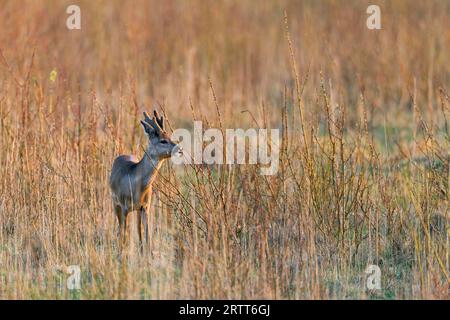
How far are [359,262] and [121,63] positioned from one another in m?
6.49

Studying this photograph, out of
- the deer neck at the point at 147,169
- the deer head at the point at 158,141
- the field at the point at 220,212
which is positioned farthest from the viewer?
the deer neck at the point at 147,169

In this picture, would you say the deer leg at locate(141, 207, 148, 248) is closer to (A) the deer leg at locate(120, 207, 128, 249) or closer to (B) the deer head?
(A) the deer leg at locate(120, 207, 128, 249)

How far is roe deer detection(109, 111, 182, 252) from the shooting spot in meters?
6.87

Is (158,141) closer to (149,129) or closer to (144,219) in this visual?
(149,129)

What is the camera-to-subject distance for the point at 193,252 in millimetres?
6484

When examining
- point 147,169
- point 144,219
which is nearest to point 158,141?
point 147,169

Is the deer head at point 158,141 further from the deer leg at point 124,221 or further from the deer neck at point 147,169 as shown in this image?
the deer leg at point 124,221

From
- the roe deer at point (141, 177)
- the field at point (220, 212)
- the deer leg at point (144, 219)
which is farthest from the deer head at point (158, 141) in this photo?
the deer leg at point (144, 219)

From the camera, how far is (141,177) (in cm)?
701

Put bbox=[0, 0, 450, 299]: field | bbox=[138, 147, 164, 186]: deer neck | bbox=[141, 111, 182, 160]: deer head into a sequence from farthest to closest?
bbox=[138, 147, 164, 186]: deer neck → bbox=[141, 111, 182, 160]: deer head → bbox=[0, 0, 450, 299]: field

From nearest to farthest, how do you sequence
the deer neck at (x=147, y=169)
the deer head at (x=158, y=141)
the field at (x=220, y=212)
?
the field at (x=220, y=212)
the deer head at (x=158, y=141)
the deer neck at (x=147, y=169)

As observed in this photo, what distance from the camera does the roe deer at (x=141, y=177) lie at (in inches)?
271

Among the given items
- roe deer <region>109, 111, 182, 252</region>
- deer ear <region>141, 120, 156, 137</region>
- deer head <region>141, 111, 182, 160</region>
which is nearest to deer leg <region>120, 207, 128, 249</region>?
roe deer <region>109, 111, 182, 252</region>
